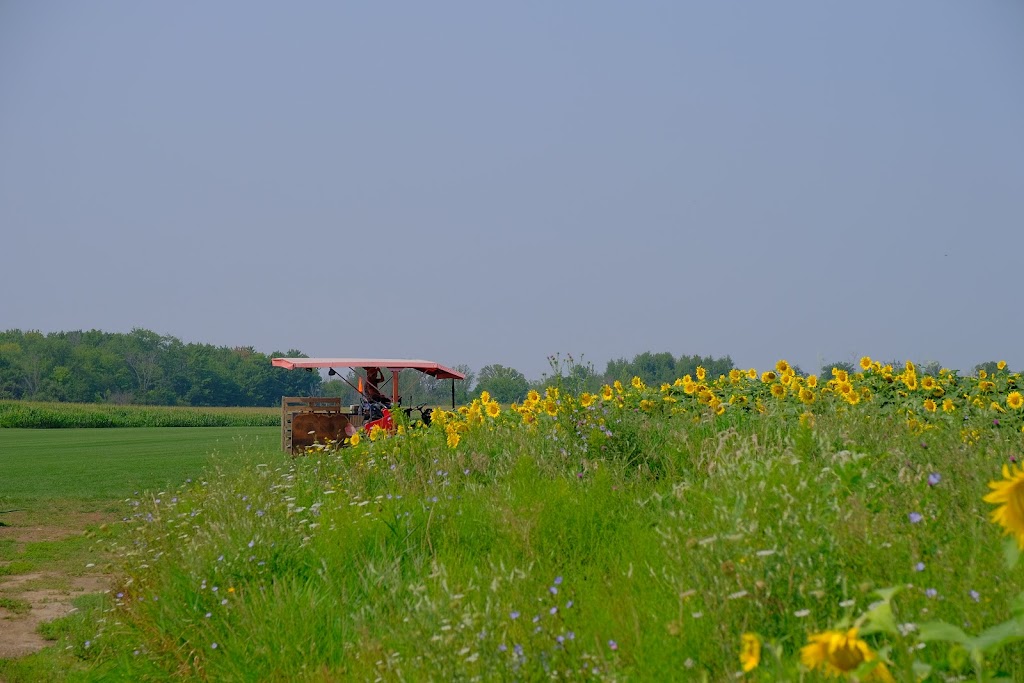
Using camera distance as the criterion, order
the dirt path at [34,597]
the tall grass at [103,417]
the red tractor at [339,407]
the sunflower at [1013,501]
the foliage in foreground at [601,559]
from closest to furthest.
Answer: the sunflower at [1013,501] → the foliage in foreground at [601,559] → the dirt path at [34,597] → the red tractor at [339,407] → the tall grass at [103,417]

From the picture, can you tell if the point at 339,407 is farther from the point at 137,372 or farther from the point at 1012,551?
the point at 137,372

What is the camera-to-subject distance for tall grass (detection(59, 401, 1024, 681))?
123 inches

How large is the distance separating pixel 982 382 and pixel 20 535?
11.7 meters

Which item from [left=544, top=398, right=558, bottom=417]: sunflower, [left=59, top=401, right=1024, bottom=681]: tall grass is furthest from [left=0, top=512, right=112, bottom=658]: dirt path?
[left=544, top=398, right=558, bottom=417]: sunflower

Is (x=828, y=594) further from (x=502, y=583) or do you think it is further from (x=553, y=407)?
(x=553, y=407)

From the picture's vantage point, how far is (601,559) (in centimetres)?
464

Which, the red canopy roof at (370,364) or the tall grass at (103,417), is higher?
the red canopy roof at (370,364)

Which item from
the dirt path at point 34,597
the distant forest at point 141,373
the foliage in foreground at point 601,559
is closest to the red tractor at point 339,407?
the dirt path at point 34,597

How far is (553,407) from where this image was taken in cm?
829

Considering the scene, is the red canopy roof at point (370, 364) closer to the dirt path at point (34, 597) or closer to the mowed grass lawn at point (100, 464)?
the mowed grass lawn at point (100, 464)

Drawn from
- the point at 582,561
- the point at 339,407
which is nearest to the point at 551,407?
the point at 582,561

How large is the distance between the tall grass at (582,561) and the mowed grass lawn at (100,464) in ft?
12.0

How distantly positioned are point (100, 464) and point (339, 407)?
5380mm

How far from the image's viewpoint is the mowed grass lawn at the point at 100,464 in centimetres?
1393
